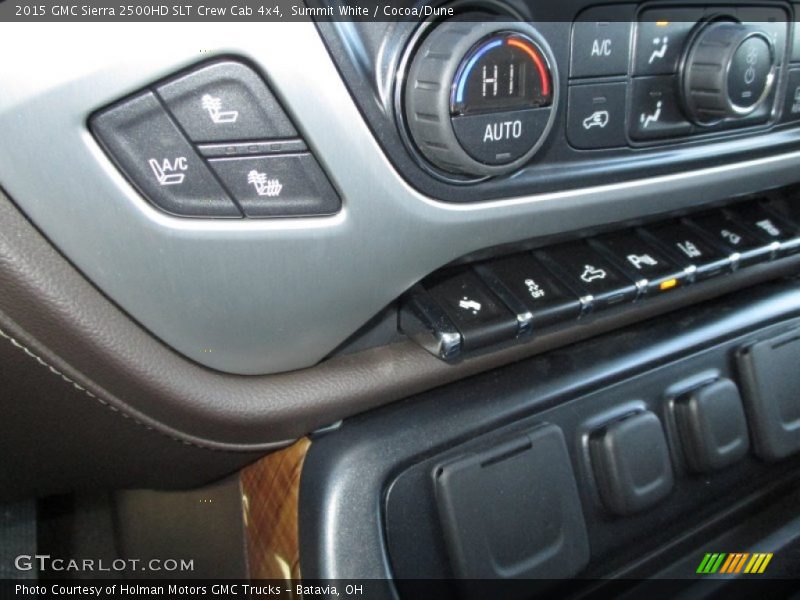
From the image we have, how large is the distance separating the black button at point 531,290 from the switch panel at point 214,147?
175mm

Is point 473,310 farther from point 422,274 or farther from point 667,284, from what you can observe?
point 667,284

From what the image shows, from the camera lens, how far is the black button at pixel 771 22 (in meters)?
0.56

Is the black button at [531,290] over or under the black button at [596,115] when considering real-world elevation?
under

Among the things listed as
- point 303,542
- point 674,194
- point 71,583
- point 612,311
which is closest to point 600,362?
point 612,311

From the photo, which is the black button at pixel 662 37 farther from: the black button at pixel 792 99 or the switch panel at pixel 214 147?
the switch panel at pixel 214 147

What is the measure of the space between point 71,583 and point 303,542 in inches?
17.8

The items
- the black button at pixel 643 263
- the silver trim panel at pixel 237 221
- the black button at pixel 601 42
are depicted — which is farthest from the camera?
the black button at pixel 643 263

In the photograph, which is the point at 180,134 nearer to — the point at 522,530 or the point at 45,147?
the point at 45,147

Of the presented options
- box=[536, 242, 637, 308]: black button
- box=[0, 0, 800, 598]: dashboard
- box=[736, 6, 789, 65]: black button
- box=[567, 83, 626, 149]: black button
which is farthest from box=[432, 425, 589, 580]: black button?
box=[736, 6, 789, 65]: black button

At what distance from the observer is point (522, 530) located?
0.56 metres

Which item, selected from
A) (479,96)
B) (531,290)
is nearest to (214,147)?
(479,96)

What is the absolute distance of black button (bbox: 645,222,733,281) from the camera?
2.04 feet
